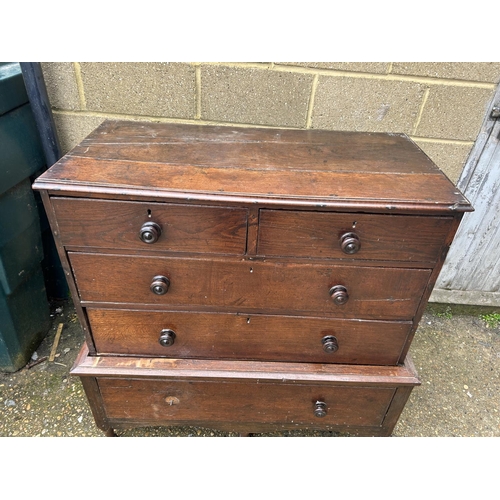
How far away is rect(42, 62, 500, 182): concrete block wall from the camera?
1.84 m

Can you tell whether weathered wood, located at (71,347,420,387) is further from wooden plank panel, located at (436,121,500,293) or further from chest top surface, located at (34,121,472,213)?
wooden plank panel, located at (436,121,500,293)

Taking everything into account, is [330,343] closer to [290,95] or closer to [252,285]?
[252,285]

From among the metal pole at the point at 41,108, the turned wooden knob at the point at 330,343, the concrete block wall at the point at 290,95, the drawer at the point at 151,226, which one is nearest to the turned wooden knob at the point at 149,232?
the drawer at the point at 151,226

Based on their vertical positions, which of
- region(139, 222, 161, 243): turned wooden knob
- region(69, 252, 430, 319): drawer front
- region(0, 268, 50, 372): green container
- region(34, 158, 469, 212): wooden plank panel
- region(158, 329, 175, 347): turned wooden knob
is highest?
region(34, 158, 469, 212): wooden plank panel

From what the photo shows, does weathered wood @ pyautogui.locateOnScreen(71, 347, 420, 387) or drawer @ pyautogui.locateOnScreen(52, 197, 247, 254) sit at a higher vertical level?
drawer @ pyautogui.locateOnScreen(52, 197, 247, 254)

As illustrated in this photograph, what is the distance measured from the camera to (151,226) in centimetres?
123

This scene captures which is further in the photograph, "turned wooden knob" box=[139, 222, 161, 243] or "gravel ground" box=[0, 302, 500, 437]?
"gravel ground" box=[0, 302, 500, 437]

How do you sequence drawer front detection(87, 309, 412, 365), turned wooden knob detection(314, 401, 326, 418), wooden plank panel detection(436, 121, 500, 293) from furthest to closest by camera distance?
wooden plank panel detection(436, 121, 500, 293) < turned wooden knob detection(314, 401, 326, 418) < drawer front detection(87, 309, 412, 365)

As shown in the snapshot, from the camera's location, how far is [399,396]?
161 centimetres

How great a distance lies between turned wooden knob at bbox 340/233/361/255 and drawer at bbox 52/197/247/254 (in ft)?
1.05

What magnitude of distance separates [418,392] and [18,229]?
228cm

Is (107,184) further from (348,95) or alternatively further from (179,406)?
(348,95)

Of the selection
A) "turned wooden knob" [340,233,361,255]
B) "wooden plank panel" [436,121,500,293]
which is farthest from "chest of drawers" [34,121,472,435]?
"wooden plank panel" [436,121,500,293]

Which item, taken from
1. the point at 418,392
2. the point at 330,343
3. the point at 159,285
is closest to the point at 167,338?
the point at 159,285
